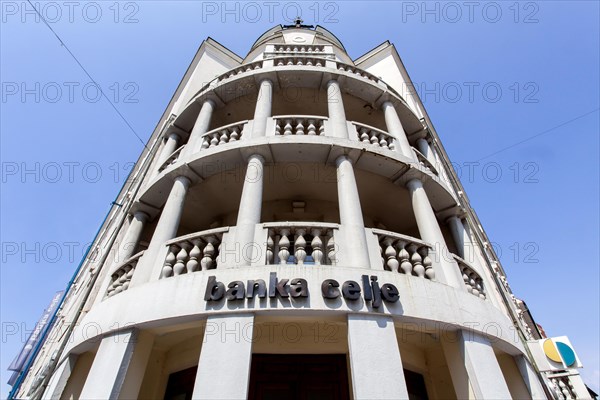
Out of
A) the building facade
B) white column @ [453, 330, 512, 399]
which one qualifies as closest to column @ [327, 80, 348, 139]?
the building facade

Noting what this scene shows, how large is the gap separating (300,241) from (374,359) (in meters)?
2.29

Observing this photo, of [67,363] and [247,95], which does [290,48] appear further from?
[67,363]

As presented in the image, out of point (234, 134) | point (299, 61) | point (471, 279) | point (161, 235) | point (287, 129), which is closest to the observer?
point (161, 235)

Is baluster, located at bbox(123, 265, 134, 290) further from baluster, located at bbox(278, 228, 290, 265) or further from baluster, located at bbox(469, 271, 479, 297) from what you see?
baluster, located at bbox(469, 271, 479, 297)

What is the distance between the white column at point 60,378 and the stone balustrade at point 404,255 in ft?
20.9

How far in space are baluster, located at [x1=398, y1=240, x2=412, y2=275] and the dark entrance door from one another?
2.20 metres

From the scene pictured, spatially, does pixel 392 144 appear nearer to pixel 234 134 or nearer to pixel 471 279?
pixel 471 279

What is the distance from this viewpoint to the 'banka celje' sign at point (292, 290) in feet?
16.7

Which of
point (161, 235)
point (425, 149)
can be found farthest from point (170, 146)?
point (425, 149)

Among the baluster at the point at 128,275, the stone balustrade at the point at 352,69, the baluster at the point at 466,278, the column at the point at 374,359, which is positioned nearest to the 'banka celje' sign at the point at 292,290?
the column at the point at 374,359

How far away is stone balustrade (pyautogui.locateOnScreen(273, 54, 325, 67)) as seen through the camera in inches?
402

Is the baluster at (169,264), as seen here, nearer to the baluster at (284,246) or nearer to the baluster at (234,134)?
the baluster at (284,246)

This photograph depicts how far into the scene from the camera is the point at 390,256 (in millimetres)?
6195

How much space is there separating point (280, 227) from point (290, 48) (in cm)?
848
